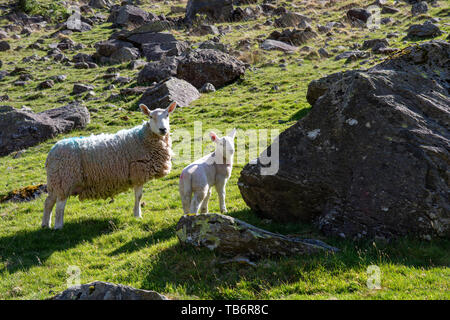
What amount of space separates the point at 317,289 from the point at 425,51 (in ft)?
20.1

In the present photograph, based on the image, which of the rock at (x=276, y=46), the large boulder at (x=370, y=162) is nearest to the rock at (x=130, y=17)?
the rock at (x=276, y=46)

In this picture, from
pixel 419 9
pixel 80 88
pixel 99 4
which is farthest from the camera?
pixel 99 4

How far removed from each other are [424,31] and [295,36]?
29.3 ft

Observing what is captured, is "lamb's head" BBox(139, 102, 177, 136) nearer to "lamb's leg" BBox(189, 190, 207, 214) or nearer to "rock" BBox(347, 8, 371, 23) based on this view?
"lamb's leg" BBox(189, 190, 207, 214)

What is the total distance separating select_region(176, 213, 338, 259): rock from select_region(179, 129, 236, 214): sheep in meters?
1.39

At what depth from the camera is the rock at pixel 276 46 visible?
2750 centimetres

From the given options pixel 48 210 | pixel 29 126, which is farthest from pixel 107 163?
pixel 29 126

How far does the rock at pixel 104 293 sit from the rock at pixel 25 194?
819 cm

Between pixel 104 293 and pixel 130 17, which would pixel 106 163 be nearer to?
pixel 104 293

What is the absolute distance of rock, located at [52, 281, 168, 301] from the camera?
4.88 meters

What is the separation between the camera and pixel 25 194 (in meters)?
12.3

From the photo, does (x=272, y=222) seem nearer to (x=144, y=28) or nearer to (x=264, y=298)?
(x=264, y=298)

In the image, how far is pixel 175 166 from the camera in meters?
13.8

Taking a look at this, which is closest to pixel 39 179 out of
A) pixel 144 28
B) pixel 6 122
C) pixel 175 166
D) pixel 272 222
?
pixel 175 166
